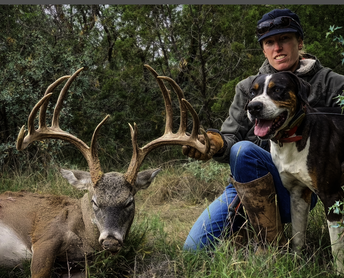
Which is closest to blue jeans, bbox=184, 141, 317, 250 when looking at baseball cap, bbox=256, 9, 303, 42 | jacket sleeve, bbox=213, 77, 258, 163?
jacket sleeve, bbox=213, 77, 258, 163

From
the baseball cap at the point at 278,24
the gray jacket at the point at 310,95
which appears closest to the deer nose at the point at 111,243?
the gray jacket at the point at 310,95

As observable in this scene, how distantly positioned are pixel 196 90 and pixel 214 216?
4.63 meters

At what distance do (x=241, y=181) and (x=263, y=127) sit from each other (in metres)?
0.65

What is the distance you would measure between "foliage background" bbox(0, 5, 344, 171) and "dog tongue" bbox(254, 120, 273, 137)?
3.95 metres

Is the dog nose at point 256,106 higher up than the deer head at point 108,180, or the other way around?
the dog nose at point 256,106

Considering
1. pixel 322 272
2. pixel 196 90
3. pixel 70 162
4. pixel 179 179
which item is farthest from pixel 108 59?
pixel 322 272

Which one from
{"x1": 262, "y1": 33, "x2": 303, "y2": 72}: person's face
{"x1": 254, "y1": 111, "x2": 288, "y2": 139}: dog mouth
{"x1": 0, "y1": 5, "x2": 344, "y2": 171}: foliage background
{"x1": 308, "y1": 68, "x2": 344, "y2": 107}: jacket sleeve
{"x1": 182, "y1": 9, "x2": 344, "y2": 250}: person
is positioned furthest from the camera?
{"x1": 0, "y1": 5, "x2": 344, "y2": 171}: foliage background

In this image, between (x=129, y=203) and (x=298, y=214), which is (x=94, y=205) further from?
(x=298, y=214)

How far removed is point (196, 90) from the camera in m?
8.52

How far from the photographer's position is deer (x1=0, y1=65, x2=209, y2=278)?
11.2 ft

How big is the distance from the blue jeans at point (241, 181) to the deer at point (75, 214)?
12.8 inches

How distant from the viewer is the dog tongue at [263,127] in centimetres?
325

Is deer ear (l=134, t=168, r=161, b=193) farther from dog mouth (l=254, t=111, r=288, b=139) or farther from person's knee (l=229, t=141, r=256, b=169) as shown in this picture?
dog mouth (l=254, t=111, r=288, b=139)

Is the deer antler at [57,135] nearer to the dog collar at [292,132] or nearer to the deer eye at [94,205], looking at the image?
the deer eye at [94,205]
